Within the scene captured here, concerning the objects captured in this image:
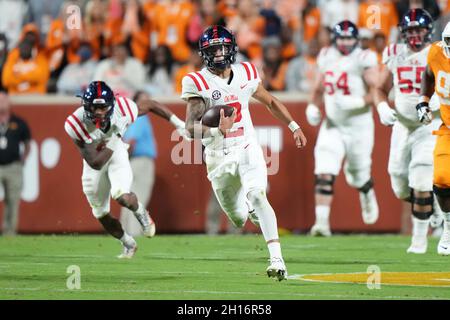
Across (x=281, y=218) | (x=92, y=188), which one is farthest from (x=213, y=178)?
(x=281, y=218)

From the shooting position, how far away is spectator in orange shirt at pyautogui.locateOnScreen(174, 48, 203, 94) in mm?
13891

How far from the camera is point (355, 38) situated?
12266 millimetres

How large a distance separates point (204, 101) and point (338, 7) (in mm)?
6658

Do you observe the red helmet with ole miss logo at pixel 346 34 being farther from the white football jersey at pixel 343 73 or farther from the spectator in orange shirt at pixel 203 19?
the spectator in orange shirt at pixel 203 19

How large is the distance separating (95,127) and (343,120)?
11.5 feet

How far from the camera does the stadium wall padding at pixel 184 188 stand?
13.4m

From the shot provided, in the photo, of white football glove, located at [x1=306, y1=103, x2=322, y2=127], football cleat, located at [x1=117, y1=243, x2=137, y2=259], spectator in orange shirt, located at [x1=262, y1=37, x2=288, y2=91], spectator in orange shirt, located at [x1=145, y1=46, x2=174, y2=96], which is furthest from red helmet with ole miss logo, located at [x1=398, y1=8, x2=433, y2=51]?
spectator in orange shirt, located at [x1=145, y1=46, x2=174, y2=96]

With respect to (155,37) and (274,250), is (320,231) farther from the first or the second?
(274,250)

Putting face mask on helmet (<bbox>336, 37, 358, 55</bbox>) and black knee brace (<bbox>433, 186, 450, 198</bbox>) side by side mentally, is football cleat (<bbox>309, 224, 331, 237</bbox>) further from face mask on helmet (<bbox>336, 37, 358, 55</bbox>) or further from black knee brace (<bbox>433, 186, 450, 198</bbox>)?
black knee brace (<bbox>433, 186, 450, 198</bbox>)

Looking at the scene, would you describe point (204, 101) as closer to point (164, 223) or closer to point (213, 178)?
point (213, 178)

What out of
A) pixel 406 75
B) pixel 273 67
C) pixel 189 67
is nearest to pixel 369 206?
pixel 406 75

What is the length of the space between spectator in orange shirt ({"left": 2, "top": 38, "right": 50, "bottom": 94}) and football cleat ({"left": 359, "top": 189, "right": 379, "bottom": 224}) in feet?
14.9

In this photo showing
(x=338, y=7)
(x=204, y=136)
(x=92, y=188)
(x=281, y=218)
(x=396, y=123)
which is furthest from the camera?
(x=338, y=7)

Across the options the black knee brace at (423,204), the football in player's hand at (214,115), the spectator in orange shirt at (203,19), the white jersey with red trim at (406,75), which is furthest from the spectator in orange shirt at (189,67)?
the football in player's hand at (214,115)
